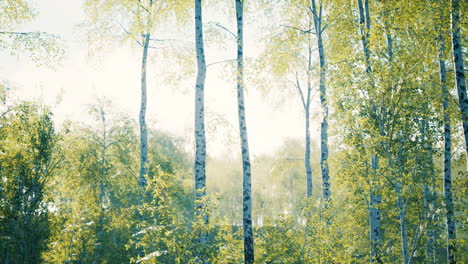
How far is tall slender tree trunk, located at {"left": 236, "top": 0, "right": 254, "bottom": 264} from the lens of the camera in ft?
29.0

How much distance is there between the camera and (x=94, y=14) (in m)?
13.3

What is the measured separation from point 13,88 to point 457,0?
17454 millimetres

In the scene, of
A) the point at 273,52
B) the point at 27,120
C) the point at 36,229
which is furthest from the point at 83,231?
the point at 273,52

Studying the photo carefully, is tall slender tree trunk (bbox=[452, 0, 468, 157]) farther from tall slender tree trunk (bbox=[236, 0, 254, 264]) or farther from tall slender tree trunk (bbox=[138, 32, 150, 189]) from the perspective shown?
tall slender tree trunk (bbox=[138, 32, 150, 189])

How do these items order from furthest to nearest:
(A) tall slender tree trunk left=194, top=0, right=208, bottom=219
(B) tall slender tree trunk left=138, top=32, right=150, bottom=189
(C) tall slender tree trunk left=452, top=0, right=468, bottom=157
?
1. (B) tall slender tree trunk left=138, top=32, right=150, bottom=189
2. (A) tall slender tree trunk left=194, top=0, right=208, bottom=219
3. (C) tall slender tree trunk left=452, top=0, right=468, bottom=157

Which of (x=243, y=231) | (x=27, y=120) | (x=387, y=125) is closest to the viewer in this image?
(x=387, y=125)

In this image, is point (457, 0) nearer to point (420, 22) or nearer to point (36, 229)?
point (420, 22)

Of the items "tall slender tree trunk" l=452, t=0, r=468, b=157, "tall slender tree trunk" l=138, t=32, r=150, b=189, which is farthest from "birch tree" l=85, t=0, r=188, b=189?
"tall slender tree trunk" l=452, t=0, r=468, b=157

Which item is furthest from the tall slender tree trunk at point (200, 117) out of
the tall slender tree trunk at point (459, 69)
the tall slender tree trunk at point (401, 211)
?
the tall slender tree trunk at point (459, 69)

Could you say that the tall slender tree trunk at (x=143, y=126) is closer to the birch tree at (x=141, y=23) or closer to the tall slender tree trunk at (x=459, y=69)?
the birch tree at (x=141, y=23)

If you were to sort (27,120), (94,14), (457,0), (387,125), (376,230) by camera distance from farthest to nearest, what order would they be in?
1. (94,14)
2. (27,120)
3. (376,230)
4. (457,0)
5. (387,125)

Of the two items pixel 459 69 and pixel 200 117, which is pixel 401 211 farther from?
pixel 200 117

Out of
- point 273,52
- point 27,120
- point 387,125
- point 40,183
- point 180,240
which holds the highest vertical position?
point 273,52

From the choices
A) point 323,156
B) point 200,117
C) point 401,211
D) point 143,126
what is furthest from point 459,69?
point 143,126
